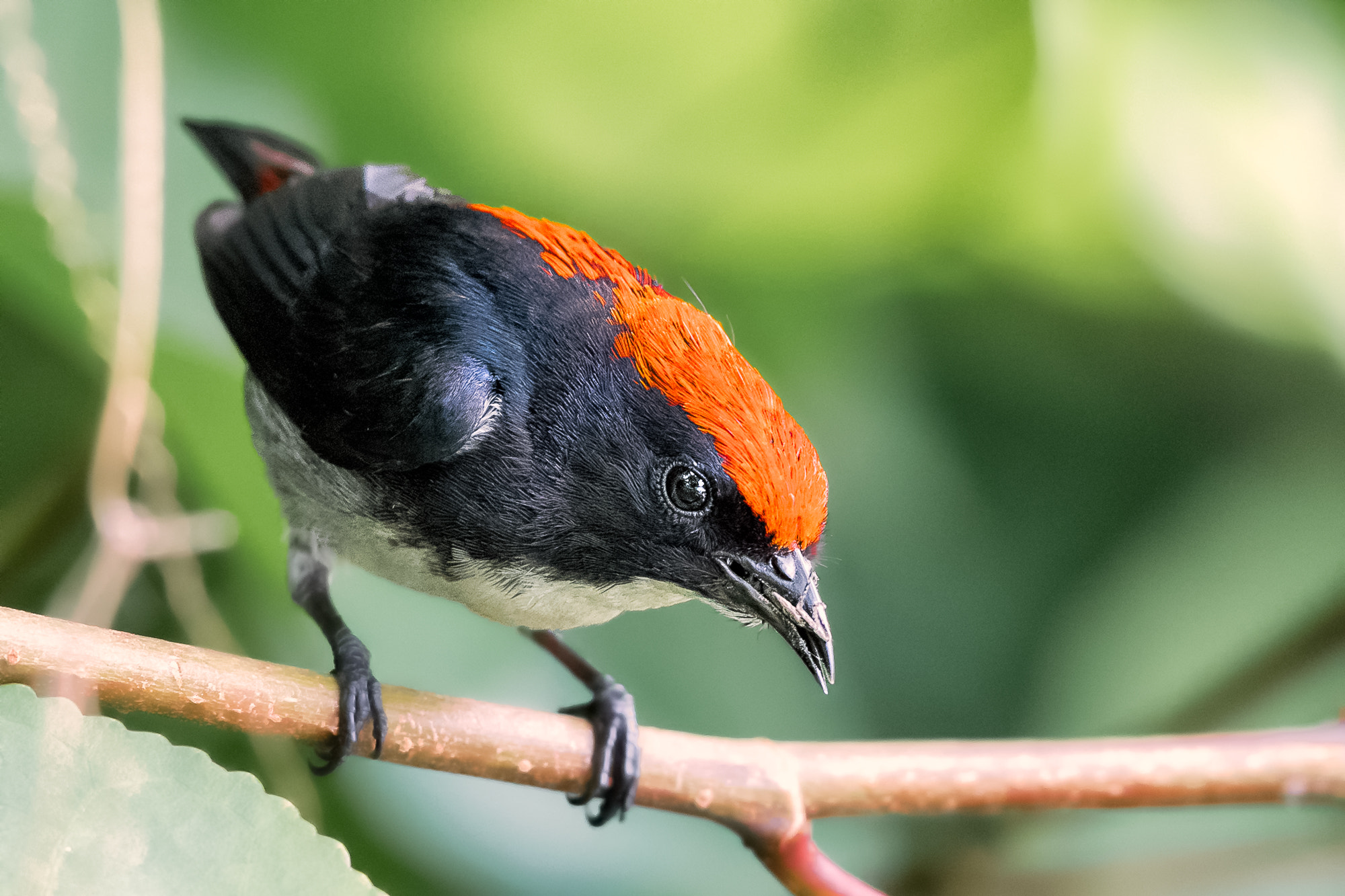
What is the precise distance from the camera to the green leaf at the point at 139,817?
0.72 m

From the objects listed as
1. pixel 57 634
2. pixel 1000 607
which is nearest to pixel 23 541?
pixel 57 634

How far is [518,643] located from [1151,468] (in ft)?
3.57

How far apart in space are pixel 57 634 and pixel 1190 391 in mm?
1580

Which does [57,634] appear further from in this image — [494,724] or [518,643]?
[518,643]

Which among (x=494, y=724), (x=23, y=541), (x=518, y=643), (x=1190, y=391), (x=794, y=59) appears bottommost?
(x=518, y=643)

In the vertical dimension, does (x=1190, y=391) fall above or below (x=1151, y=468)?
above

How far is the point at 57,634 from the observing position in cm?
80

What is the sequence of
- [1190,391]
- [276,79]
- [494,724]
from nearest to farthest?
[494,724], [276,79], [1190,391]

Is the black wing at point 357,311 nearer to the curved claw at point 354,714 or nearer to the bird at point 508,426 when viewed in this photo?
the bird at point 508,426

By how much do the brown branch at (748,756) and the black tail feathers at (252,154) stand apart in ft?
2.14

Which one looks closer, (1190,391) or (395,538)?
(395,538)

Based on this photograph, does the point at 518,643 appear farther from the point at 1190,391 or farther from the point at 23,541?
the point at 1190,391

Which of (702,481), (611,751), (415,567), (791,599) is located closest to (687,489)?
(702,481)

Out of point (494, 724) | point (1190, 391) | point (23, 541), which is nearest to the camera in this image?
point (494, 724)
